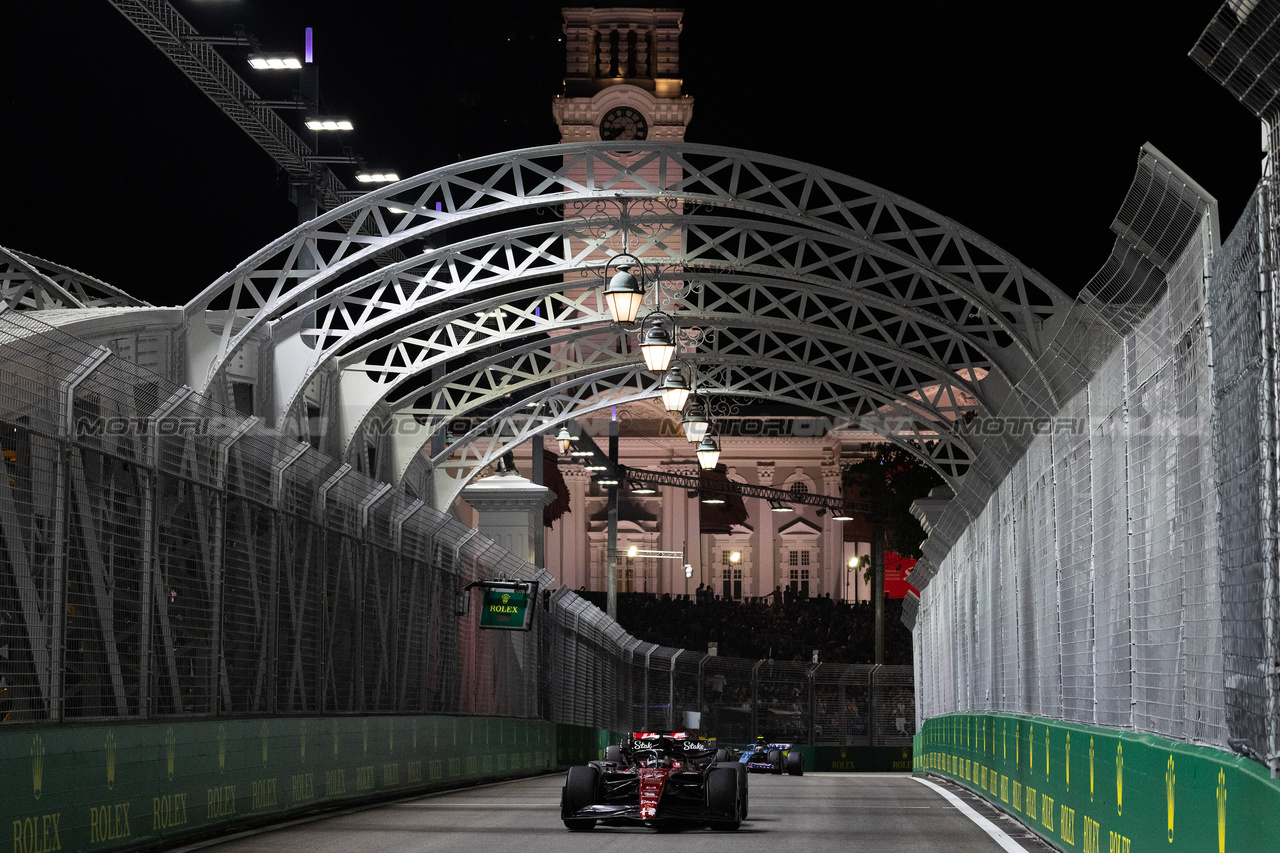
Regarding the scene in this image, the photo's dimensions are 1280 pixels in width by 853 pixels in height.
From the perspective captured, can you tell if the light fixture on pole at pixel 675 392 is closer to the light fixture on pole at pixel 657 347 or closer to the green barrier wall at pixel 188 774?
the light fixture on pole at pixel 657 347

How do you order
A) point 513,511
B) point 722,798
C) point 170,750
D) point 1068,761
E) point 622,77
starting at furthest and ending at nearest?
point 622,77
point 513,511
point 722,798
point 170,750
point 1068,761

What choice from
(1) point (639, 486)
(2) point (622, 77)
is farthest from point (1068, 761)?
(2) point (622, 77)

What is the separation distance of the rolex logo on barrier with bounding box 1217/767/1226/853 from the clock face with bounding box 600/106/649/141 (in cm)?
8453

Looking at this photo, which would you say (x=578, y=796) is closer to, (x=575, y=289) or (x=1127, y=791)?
(x=1127, y=791)

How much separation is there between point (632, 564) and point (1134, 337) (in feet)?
310

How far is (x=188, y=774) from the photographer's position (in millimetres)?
11883

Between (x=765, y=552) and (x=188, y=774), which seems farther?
(x=765, y=552)

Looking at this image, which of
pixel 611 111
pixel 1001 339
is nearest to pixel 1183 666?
pixel 1001 339

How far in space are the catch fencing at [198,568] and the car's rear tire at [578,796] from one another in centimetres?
279

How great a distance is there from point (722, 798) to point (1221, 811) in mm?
7422

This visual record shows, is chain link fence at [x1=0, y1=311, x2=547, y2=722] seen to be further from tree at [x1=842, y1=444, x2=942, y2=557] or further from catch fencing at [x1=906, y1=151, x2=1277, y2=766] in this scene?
tree at [x1=842, y1=444, x2=942, y2=557]

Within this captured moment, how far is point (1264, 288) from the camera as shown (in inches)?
211

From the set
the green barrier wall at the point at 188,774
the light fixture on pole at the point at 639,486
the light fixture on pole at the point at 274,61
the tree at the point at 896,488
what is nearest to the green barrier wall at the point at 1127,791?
the green barrier wall at the point at 188,774

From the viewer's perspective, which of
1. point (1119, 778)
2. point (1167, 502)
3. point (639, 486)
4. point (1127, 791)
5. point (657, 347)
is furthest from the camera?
point (639, 486)
